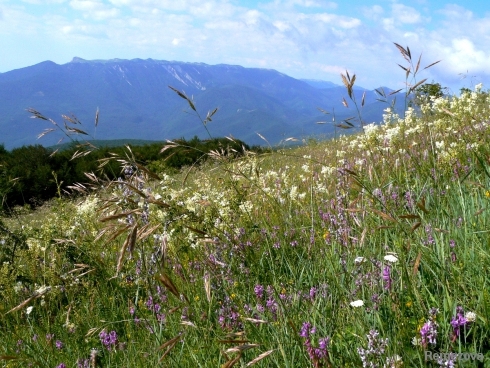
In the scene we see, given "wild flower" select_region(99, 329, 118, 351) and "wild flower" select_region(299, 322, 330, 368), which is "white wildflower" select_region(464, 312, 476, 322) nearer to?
"wild flower" select_region(299, 322, 330, 368)

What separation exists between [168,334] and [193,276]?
76cm

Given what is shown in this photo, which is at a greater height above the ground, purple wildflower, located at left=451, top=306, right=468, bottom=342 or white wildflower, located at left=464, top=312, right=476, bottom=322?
white wildflower, located at left=464, top=312, right=476, bottom=322

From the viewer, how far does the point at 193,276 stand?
3723 mm

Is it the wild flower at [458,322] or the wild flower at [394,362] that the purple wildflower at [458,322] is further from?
the wild flower at [394,362]

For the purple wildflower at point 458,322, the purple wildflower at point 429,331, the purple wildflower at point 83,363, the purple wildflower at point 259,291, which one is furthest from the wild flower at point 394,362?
the purple wildflower at point 83,363

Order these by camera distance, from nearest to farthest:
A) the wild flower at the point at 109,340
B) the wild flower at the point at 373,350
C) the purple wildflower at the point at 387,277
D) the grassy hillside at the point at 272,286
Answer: the wild flower at the point at 373,350
the grassy hillside at the point at 272,286
the purple wildflower at the point at 387,277
the wild flower at the point at 109,340

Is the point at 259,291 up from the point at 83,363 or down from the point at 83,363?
up

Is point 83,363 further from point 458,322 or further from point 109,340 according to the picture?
point 458,322

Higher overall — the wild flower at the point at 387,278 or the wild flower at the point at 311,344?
the wild flower at the point at 387,278

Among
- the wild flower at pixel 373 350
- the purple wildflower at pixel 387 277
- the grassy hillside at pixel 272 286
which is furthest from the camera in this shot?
the purple wildflower at pixel 387 277

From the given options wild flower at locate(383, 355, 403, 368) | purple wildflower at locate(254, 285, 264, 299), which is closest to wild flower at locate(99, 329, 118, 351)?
purple wildflower at locate(254, 285, 264, 299)

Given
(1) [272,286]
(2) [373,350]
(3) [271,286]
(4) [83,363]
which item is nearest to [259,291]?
(3) [271,286]

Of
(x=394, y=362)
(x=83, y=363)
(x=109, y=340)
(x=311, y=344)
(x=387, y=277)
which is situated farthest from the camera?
(x=109, y=340)

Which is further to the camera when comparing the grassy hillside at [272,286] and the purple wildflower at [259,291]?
the purple wildflower at [259,291]
